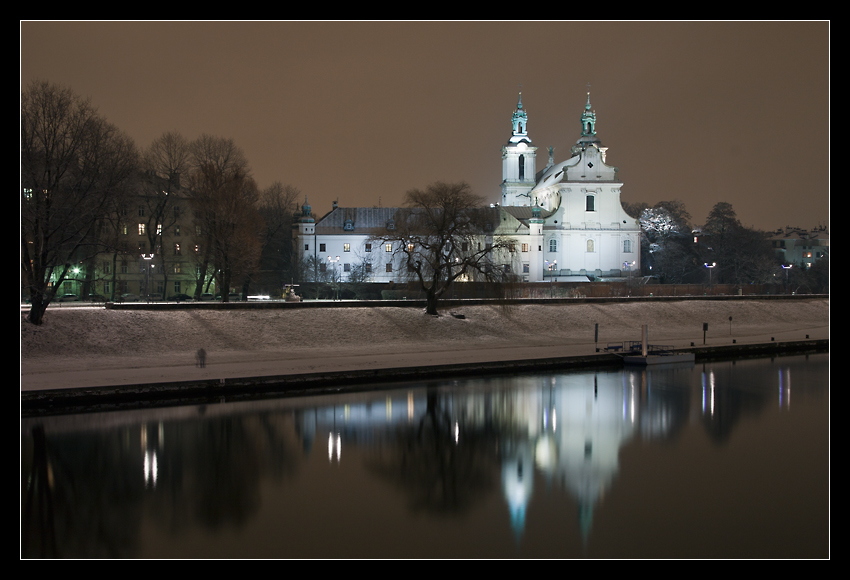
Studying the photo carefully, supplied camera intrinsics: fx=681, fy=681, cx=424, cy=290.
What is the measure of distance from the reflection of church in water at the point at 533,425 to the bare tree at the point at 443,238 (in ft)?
44.5

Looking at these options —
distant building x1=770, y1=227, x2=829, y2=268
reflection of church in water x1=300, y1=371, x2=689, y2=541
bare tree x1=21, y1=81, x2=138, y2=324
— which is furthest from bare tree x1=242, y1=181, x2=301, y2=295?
distant building x1=770, y1=227, x2=829, y2=268

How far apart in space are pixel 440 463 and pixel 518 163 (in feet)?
270

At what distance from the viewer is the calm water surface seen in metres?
12.2

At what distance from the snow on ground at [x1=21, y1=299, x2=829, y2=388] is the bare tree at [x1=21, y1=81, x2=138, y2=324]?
2543 millimetres

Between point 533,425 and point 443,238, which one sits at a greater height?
point 443,238

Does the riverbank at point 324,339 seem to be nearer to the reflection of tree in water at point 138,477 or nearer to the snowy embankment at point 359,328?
the snowy embankment at point 359,328

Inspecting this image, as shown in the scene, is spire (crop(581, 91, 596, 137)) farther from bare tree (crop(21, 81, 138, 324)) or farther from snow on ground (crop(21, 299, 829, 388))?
bare tree (crop(21, 81, 138, 324))

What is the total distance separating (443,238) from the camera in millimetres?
39156

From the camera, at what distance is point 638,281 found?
221 feet

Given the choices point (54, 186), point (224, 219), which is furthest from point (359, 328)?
point (54, 186)

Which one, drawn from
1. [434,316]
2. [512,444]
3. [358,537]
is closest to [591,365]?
[434,316]

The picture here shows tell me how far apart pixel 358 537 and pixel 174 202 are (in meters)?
45.6

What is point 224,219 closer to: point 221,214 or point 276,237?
point 221,214

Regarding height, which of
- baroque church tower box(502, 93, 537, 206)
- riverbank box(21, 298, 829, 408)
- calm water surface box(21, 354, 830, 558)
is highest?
baroque church tower box(502, 93, 537, 206)
